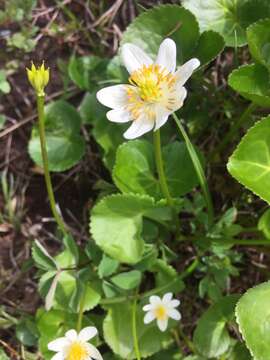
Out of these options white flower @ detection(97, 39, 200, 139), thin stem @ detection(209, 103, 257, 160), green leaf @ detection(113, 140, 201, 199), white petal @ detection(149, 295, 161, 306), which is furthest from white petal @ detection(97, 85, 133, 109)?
white petal @ detection(149, 295, 161, 306)

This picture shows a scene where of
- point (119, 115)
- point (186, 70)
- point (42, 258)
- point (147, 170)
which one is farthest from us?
point (147, 170)

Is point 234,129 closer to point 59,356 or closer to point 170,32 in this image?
point 170,32

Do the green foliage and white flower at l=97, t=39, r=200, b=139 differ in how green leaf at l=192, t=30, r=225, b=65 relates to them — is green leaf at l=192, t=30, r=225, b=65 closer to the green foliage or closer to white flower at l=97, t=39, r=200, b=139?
the green foliage

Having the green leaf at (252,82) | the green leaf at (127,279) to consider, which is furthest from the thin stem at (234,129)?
the green leaf at (127,279)

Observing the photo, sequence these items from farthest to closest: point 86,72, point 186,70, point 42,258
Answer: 1. point 86,72
2. point 42,258
3. point 186,70

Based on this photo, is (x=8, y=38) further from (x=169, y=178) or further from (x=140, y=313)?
(x=140, y=313)

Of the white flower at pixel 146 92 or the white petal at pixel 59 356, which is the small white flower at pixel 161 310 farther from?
the white flower at pixel 146 92

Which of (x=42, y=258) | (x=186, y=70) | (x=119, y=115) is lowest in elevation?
(x=42, y=258)

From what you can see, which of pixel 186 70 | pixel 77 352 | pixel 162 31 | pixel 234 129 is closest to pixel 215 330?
pixel 77 352
